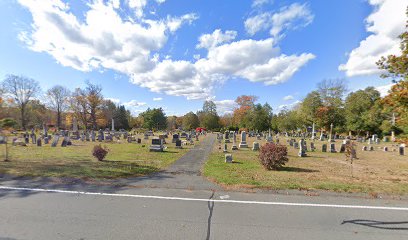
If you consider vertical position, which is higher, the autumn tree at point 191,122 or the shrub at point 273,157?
the autumn tree at point 191,122

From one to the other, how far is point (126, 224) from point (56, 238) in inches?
44.8

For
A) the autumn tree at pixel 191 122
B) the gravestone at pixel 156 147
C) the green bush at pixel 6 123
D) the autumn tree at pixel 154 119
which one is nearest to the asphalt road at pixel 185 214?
the green bush at pixel 6 123

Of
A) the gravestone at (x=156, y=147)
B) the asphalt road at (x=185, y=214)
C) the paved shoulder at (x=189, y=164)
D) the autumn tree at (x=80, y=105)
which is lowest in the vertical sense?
the paved shoulder at (x=189, y=164)

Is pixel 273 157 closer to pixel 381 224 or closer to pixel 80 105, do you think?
pixel 381 224

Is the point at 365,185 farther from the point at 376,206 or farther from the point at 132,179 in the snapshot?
the point at 132,179

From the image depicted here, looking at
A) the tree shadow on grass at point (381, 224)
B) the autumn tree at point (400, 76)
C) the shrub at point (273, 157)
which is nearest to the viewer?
the tree shadow on grass at point (381, 224)

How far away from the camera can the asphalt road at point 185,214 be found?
376cm

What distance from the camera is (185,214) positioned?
14.9 ft

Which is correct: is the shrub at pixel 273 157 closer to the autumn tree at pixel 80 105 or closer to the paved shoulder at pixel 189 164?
the paved shoulder at pixel 189 164

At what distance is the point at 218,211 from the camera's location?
4754 mm

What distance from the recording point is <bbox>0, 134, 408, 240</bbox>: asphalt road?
148 inches

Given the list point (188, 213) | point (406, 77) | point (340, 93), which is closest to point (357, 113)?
point (340, 93)

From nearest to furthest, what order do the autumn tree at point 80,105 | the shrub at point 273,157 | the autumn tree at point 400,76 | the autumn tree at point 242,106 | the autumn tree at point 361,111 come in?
the autumn tree at point 400,76
the shrub at point 273,157
the autumn tree at point 361,111
the autumn tree at point 80,105
the autumn tree at point 242,106

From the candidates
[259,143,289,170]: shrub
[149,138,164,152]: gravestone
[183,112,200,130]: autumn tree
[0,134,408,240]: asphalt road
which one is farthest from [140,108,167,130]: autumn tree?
[0,134,408,240]: asphalt road
